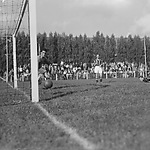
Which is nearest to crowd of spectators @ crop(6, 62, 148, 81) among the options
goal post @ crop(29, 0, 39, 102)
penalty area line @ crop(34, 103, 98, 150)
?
goal post @ crop(29, 0, 39, 102)

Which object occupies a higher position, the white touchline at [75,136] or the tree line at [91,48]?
the tree line at [91,48]

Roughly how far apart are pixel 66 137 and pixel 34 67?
6386mm

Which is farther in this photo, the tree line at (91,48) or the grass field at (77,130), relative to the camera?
the tree line at (91,48)

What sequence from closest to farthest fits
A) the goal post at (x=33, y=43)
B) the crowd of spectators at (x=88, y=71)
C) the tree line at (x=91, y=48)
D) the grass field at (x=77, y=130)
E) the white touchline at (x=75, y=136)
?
the white touchline at (x=75, y=136), the grass field at (x=77, y=130), the goal post at (x=33, y=43), the crowd of spectators at (x=88, y=71), the tree line at (x=91, y=48)

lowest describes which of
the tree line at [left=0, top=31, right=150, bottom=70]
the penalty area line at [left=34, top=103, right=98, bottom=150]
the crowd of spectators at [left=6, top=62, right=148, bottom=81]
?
the penalty area line at [left=34, top=103, right=98, bottom=150]

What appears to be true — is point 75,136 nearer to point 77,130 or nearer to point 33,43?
point 77,130

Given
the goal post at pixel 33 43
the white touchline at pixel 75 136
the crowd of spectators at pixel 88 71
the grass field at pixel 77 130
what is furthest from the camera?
the crowd of spectators at pixel 88 71

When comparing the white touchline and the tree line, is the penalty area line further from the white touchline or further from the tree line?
the tree line

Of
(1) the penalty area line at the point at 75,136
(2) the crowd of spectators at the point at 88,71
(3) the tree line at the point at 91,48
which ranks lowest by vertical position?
(1) the penalty area line at the point at 75,136

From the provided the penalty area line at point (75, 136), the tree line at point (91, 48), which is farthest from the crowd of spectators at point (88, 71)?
the penalty area line at point (75, 136)

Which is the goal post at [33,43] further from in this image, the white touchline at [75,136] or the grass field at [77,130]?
the white touchline at [75,136]

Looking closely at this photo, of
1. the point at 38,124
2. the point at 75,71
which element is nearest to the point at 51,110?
the point at 38,124

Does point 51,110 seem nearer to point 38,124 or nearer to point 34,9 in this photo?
point 38,124

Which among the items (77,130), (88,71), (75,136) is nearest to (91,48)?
(88,71)
